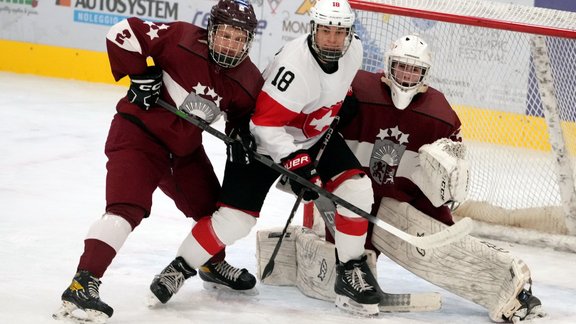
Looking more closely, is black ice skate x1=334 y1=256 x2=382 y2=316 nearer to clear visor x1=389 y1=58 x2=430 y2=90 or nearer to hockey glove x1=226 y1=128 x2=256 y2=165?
hockey glove x1=226 y1=128 x2=256 y2=165

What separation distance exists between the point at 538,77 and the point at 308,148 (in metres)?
1.41

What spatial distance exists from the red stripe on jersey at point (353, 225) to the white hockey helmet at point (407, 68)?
0.40 metres

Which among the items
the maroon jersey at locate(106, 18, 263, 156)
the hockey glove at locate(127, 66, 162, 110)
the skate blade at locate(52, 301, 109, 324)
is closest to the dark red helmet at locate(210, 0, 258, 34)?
the maroon jersey at locate(106, 18, 263, 156)

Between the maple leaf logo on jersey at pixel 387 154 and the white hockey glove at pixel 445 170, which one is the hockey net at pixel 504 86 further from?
the white hockey glove at pixel 445 170

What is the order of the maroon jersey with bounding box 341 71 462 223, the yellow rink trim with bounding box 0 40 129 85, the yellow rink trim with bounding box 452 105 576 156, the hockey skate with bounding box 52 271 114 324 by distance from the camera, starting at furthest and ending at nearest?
the yellow rink trim with bounding box 0 40 129 85 → the yellow rink trim with bounding box 452 105 576 156 → the maroon jersey with bounding box 341 71 462 223 → the hockey skate with bounding box 52 271 114 324

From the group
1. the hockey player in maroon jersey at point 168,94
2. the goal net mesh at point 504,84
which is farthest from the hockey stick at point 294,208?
the goal net mesh at point 504,84

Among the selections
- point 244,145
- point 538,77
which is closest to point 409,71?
point 244,145

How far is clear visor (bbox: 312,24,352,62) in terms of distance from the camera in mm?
2871

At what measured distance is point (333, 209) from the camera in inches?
126

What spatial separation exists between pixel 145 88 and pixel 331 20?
0.54 metres

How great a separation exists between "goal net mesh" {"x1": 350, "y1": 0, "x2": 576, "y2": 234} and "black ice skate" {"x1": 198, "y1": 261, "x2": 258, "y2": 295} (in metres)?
1.23

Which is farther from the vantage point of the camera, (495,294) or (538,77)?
(538,77)

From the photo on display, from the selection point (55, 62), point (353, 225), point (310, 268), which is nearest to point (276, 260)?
point (310, 268)

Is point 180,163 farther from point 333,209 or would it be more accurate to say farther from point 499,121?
point 499,121
